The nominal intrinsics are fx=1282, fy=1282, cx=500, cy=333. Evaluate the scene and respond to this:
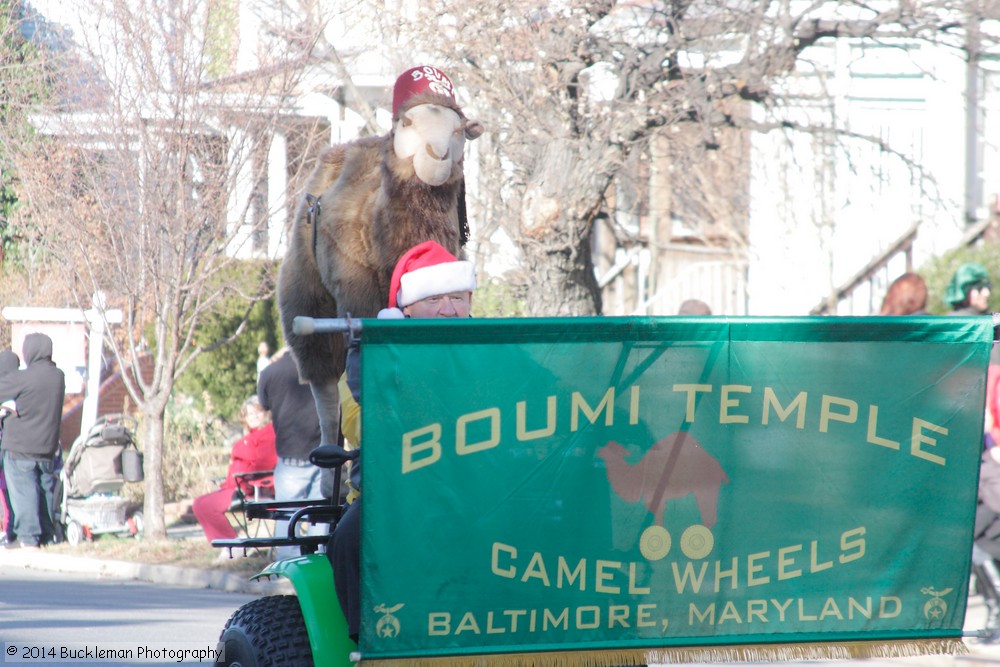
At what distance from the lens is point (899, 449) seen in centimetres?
387

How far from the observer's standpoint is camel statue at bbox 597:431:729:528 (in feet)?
12.1

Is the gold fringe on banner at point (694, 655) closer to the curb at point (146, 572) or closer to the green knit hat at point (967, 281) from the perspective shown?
the green knit hat at point (967, 281)

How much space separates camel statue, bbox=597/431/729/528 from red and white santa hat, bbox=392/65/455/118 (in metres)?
1.74

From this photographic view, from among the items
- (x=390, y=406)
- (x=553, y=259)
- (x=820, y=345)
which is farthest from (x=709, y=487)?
(x=553, y=259)

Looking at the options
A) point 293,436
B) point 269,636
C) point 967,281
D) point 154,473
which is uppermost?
point 967,281

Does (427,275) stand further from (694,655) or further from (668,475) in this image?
(694,655)

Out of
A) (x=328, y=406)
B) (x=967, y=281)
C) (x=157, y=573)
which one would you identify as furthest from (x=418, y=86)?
(x=157, y=573)

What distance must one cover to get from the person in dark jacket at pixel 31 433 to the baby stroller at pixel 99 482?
0.26 metres

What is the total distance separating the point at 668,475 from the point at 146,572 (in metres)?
8.11

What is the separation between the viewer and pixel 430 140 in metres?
4.62

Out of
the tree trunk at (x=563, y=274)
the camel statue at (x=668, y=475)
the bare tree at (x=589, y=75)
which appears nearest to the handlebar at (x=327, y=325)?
the camel statue at (x=668, y=475)

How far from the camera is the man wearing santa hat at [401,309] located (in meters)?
3.74

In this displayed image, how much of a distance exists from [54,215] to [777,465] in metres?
9.50

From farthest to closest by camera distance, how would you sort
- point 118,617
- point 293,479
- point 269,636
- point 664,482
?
point 293,479, point 118,617, point 269,636, point 664,482
